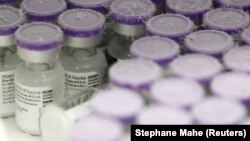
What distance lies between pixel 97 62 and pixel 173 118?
23cm

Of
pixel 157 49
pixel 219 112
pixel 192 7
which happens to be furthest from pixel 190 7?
pixel 219 112

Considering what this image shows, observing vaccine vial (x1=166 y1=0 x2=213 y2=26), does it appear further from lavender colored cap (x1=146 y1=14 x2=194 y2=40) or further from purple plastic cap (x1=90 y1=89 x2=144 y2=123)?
purple plastic cap (x1=90 y1=89 x2=144 y2=123)

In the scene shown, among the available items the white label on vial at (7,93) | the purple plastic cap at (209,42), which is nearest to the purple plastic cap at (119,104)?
the purple plastic cap at (209,42)

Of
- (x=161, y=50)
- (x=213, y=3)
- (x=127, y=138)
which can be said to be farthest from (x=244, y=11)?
(x=127, y=138)

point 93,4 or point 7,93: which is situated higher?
point 93,4

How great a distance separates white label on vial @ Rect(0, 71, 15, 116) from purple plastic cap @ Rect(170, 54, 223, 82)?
0.25m

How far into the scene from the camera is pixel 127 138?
0.59 m

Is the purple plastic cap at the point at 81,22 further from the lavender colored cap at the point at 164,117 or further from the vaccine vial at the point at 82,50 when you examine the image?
the lavender colored cap at the point at 164,117

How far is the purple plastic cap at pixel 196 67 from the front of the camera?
→ 2.06 ft

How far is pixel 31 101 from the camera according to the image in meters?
0.75

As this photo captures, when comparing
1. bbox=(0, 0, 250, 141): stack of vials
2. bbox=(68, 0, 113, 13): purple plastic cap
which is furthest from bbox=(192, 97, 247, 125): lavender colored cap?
bbox=(68, 0, 113, 13): purple plastic cap

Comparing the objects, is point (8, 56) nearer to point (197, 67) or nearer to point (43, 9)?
point (43, 9)

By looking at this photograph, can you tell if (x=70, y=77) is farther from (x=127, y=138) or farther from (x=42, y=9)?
(x=127, y=138)

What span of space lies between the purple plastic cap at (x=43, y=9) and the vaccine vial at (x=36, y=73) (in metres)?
0.02
